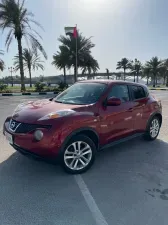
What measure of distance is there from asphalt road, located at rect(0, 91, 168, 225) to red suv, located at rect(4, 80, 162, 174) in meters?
0.38

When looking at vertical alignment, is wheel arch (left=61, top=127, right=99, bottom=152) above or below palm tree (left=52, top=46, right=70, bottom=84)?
below

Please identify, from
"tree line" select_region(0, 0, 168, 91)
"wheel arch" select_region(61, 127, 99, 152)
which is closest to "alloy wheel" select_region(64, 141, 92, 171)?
"wheel arch" select_region(61, 127, 99, 152)

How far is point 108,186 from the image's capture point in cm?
323

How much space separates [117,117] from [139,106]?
3.07ft

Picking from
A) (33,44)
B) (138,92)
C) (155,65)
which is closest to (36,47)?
(33,44)

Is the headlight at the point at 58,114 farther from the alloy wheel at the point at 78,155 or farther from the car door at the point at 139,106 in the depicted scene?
the car door at the point at 139,106

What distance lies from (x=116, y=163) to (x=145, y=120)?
1527 mm

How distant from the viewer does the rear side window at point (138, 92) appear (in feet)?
16.0

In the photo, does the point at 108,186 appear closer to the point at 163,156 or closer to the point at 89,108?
the point at 89,108

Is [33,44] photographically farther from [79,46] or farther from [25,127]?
[25,127]

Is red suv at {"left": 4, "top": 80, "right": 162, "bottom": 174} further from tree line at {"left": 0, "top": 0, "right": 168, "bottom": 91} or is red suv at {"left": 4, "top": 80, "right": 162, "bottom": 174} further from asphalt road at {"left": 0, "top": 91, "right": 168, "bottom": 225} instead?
tree line at {"left": 0, "top": 0, "right": 168, "bottom": 91}

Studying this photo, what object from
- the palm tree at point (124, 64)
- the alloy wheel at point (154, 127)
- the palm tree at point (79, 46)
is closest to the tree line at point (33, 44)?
the palm tree at point (79, 46)

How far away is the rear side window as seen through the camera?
487 centimetres

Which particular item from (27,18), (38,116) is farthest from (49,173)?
(27,18)
